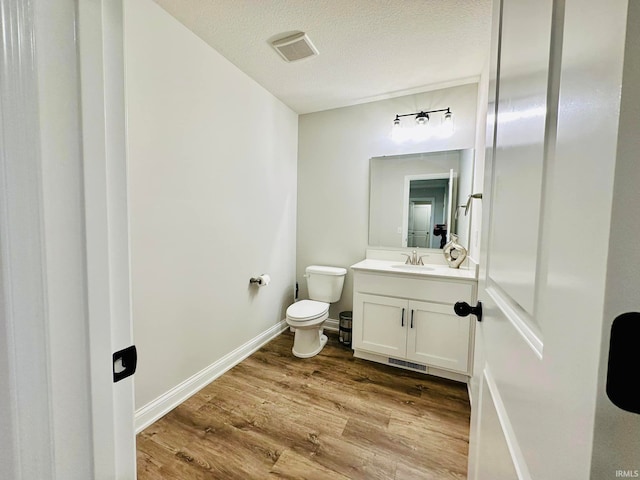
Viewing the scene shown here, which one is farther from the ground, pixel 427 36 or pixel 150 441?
pixel 427 36

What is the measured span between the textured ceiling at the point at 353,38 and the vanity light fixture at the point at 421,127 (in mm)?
209

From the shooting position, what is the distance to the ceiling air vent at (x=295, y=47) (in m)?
1.68

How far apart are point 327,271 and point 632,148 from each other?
2.38 metres

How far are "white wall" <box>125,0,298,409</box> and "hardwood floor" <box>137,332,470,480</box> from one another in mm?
300

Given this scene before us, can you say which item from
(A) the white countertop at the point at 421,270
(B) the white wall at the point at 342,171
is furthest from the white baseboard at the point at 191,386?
(A) the white countertop at the point at 421,270

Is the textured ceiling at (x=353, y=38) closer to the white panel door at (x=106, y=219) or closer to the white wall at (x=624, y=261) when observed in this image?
the white panel door at (x=106, y=219)

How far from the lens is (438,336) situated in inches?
75.8

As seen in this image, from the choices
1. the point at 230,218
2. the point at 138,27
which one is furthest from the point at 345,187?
the point at 138,27

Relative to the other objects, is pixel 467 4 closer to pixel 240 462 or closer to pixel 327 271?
pixel 327 271

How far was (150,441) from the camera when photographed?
140 cm

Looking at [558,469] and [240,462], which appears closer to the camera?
[558,469]

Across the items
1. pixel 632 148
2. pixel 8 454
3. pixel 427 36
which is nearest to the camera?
pixel 632 148

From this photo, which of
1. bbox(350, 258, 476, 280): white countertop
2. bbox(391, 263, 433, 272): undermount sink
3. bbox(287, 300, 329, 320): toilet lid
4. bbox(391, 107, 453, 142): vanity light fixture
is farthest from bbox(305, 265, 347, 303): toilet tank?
bbox(391, 107, 453, 142): vanity light fixture

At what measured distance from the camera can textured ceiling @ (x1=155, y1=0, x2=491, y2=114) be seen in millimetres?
1459
